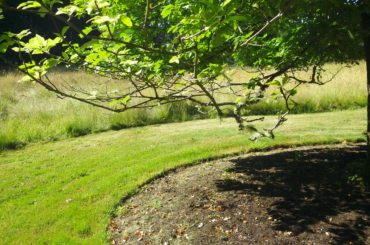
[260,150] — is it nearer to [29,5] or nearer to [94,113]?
[29,5]

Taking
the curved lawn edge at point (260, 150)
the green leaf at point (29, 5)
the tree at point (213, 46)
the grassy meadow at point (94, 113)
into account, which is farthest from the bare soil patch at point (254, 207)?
the grassy meadow at point (94, 113)

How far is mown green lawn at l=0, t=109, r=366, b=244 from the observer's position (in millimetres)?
5133

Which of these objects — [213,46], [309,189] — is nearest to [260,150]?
[309,189]

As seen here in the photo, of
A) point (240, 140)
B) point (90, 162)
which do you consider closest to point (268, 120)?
point (240, 140)

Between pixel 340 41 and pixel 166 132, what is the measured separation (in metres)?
6.50

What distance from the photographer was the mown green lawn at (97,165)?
16.8ft

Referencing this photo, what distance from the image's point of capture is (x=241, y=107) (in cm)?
247

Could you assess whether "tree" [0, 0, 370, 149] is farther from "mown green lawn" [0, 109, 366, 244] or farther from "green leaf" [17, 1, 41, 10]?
"mown green lawn" [0, 109, 366, 244]

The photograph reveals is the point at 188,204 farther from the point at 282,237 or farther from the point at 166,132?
the point at 166,132

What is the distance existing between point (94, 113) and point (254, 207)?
845cm

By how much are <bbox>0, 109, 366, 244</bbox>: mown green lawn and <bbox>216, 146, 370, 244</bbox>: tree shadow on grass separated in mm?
1297

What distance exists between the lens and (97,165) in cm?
769

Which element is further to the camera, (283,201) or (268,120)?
(268,120)

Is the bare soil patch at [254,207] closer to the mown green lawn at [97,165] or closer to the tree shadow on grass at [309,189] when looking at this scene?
the tree shadow on grass at [309,189]
